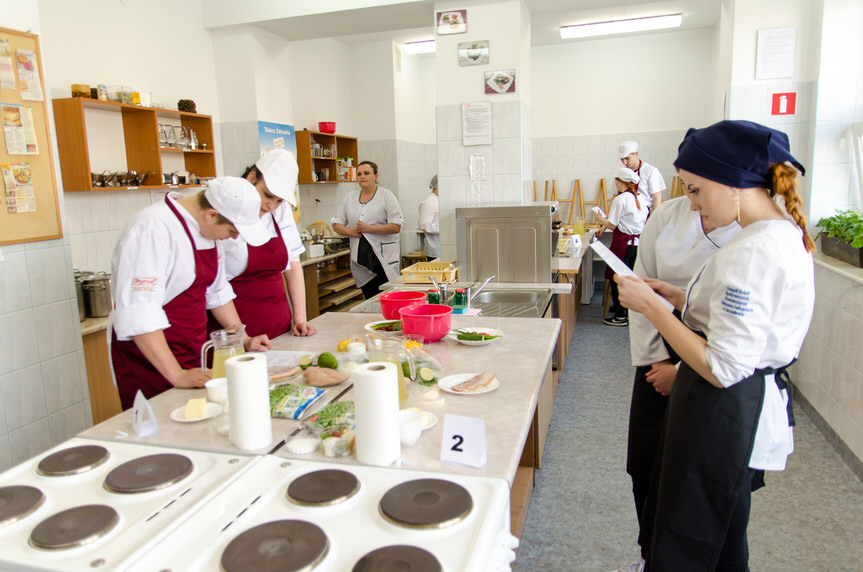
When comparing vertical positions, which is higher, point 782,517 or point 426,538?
point 426,538

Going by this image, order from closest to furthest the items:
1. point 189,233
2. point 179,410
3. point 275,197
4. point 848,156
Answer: point 179,410 < point 189,233 < point 275,197 < point 848,156

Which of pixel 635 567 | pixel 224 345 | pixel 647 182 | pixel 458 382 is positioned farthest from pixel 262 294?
pixel 647 182

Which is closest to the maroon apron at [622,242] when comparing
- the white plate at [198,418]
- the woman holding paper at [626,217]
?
the woman holding paper at [626,217]

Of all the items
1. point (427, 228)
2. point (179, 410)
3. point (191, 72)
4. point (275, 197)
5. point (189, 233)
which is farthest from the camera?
point (427, 228)

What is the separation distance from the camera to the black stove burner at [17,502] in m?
1.21

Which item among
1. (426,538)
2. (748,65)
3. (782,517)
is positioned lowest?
(782,517)

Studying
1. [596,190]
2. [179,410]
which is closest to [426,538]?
[179,410]

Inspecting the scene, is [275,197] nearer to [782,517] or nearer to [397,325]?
[397,325]

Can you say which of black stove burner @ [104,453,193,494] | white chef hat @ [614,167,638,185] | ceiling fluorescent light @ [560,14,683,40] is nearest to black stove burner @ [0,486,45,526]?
black stove burner @ [104,453,193,494]

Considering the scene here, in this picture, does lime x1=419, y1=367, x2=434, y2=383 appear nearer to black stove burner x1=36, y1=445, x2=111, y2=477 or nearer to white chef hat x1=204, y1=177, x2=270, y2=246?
white chef hat x1=204, y1=177, x2=270, y2=246

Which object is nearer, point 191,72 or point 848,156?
point 848,156

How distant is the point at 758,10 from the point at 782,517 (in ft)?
11.7

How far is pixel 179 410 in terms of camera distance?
1.78 meters

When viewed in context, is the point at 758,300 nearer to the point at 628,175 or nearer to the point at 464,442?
the point at 464,442
